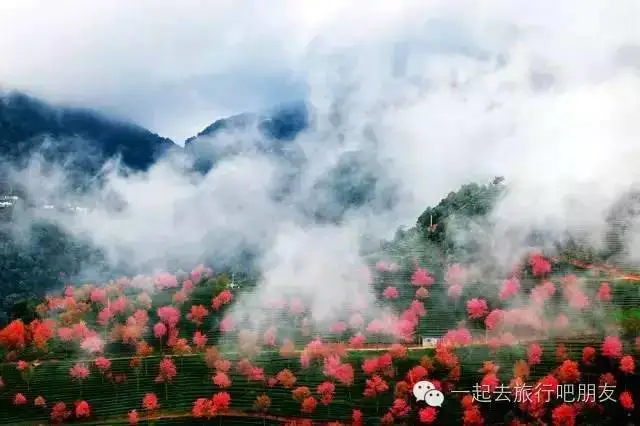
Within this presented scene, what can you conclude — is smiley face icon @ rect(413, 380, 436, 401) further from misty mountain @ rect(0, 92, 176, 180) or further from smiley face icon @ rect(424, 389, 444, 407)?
misty mountain @ rect(0, 92, 176, 180)

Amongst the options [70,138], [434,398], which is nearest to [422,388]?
[434,398]

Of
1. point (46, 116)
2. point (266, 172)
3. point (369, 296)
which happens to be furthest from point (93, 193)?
point (369, 296)

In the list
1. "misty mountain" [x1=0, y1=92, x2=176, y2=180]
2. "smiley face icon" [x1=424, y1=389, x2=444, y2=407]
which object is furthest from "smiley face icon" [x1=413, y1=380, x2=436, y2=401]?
"misty mountain" [x1=0, y1=92, x2=176, y2=180]

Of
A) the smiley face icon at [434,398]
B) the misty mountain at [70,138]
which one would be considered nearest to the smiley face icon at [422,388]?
the smiley face icon at [434,398]

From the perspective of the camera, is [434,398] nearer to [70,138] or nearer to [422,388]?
[422,388]

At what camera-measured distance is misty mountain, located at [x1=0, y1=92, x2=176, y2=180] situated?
8.94 meters

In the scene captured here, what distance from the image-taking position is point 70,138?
368 inches

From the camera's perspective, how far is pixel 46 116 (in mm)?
9070

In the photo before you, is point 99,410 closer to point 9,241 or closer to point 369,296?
point 9,241

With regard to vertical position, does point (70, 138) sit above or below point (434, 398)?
above

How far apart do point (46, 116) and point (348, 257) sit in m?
4.02

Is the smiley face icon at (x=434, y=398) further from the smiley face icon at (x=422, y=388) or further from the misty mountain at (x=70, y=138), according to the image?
the misty mountain at (x=70, y=138)

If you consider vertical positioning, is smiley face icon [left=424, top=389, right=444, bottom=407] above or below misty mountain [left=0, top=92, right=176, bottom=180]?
below

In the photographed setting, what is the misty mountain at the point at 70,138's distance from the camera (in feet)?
29.3
